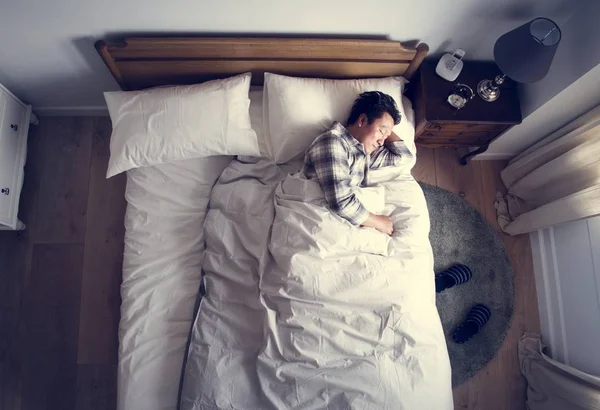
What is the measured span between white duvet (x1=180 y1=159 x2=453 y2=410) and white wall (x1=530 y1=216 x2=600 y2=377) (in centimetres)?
77

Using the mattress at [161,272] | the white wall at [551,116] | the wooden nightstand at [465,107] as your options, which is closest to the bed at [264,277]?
the mattress at [161,272]

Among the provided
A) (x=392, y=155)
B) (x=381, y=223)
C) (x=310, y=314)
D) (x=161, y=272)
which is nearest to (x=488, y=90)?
(x=392, y=155)

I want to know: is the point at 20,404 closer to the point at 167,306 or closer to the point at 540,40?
the point at 167,306

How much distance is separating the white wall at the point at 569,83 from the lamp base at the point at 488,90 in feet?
0.48

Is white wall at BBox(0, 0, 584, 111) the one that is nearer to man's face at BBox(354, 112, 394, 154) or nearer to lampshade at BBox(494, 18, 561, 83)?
lampshade at BBox(494, 18, 561, 83)

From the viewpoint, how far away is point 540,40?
A: 139 centimetres

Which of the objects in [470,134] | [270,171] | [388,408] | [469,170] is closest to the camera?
[388,408]

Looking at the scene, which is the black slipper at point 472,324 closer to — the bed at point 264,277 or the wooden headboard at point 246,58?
the bed at point 264,277

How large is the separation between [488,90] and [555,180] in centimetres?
53

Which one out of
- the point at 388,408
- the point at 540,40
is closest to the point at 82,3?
the point at 540,40

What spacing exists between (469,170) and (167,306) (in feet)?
5.61

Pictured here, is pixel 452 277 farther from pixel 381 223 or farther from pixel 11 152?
pixel 11 152

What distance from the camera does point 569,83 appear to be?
156 cm

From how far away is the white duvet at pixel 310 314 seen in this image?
53.7 inches
